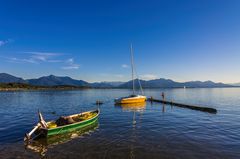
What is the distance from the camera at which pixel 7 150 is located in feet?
63.0

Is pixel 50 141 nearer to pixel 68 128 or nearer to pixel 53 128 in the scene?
pixel 53 128

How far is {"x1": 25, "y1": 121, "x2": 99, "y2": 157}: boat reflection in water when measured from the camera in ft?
65.2

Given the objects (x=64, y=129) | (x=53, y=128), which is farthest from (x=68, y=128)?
(x=53, y=128)

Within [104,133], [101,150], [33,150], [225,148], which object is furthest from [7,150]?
[225,148]

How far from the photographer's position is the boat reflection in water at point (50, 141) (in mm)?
19861

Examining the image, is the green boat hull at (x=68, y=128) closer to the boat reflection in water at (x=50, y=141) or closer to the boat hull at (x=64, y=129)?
the boat hull at (x=64, y=129)

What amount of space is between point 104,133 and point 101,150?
6615 mm

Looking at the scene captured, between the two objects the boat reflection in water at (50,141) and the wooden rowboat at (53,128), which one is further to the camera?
the wooden rowboat at (53,128)

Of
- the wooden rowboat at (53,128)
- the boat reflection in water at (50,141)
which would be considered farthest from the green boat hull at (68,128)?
the boat reflection in water at (50,141)

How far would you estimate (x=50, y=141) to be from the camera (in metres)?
22.2

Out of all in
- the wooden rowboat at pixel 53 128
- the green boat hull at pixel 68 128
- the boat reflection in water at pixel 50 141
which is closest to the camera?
the boat reflection in water at pixel 50 141

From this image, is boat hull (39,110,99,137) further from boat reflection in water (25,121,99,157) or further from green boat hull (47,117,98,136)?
boat reflection in water (25,121,99,157)

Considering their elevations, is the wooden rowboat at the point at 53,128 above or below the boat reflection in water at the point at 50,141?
above

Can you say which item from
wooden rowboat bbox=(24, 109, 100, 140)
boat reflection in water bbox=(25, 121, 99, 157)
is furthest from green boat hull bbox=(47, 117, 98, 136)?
boat reflection in water bbox=(25, 121, 99, 157)
